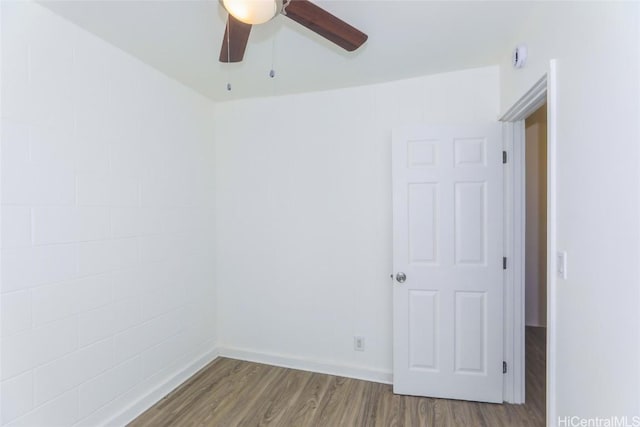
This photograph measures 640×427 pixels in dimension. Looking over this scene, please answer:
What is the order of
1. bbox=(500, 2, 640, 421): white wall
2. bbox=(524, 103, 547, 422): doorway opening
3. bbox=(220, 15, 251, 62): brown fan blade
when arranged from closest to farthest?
bbox=(500, 2, 640, 421): white wall
bbox=(220, 15, 251, 62): brown fan blade
bbox=(524, 103, 547, 422): doorway opening

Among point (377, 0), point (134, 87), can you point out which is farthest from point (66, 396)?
point (377, 0)

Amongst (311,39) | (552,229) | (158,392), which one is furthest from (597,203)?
(158,392)

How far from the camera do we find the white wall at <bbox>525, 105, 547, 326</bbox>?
3404mm

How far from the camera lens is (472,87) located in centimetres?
223

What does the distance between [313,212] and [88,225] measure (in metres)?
1.55

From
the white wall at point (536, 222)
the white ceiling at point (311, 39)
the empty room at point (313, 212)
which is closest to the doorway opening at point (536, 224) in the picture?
the white wall at point (536, 222)

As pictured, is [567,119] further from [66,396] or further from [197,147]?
[66,396]

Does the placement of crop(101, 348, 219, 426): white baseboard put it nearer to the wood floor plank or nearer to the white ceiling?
the wood floor plank

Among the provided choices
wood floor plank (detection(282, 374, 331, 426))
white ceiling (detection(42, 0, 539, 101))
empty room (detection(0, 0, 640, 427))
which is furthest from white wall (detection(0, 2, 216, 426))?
wood floor plank (detection(282, 374, 331, 426))

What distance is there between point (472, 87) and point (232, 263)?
2.49m

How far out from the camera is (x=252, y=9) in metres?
1.14

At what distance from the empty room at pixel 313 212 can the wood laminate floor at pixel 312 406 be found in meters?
0.02

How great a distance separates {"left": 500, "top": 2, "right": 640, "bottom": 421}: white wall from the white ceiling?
45 cm

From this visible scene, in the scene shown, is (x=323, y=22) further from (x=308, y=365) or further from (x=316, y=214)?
(x=308, y=365)
